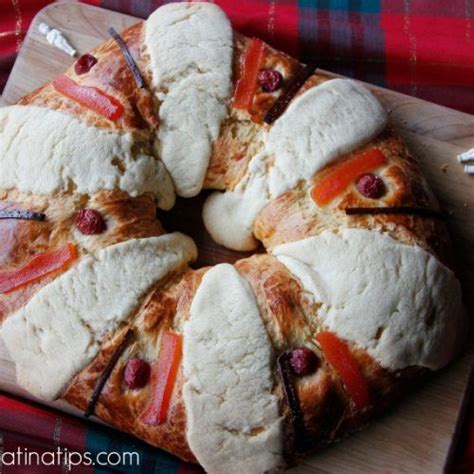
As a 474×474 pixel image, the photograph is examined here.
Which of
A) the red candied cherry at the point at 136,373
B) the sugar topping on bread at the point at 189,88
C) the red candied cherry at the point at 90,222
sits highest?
the sugar topping on bread at the point at 189,88

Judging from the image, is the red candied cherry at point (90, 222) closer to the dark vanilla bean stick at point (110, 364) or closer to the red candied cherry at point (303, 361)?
the dark vanilla bean stick at point (110, 364)

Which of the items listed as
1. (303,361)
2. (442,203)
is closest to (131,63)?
(303,361)

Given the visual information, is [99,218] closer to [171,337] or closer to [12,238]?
[12,238]

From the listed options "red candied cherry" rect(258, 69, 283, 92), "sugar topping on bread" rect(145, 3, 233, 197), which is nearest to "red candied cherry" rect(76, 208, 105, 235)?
"sugar topping on bread" rect(145, 3, 233, 197)

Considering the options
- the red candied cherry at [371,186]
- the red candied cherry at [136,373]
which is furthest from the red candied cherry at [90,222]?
the red candied cherry at [371,186]

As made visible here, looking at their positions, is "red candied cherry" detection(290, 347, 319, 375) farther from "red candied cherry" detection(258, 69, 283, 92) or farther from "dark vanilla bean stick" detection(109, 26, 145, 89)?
"dark vanilla bean stick" detection(109, 26, 145, 89)
